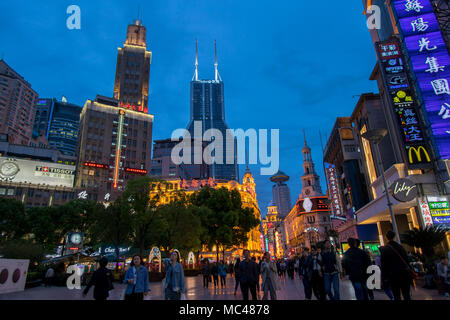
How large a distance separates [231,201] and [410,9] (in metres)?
31.3

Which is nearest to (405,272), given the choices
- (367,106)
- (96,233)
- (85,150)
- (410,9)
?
(96,233)

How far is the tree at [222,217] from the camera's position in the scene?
39656 mm

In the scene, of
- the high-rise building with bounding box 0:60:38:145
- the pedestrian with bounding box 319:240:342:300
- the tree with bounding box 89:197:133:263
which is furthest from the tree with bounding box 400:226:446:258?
the high-rise building with bounding box 0:60:38:145

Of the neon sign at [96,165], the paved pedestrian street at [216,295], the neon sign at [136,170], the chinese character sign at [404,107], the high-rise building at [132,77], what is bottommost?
the paved pedestrian street at [216,295]

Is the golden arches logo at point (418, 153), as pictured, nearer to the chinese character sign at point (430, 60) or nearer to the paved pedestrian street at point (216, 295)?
Result: the chinese character sign at point (430, 60)

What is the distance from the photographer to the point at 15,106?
121 m

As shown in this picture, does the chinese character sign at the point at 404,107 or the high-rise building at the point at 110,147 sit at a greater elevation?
the high-rise building at the point at 110,147

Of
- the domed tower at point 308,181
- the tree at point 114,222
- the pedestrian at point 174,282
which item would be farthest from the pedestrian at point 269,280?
the domed tower at point 308,181

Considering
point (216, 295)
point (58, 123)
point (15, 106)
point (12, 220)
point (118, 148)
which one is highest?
point (58, 123)

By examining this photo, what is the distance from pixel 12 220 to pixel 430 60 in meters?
51.8

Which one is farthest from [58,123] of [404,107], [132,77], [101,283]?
[101,283]

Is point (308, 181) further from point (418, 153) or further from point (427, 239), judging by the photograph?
point (427, 239)

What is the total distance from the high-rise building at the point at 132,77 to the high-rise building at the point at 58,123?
88029 millimetres

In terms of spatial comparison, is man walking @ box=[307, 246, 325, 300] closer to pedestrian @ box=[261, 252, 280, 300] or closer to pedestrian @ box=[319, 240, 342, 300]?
pedestrian @ box=[319, 240, 342, 300]
